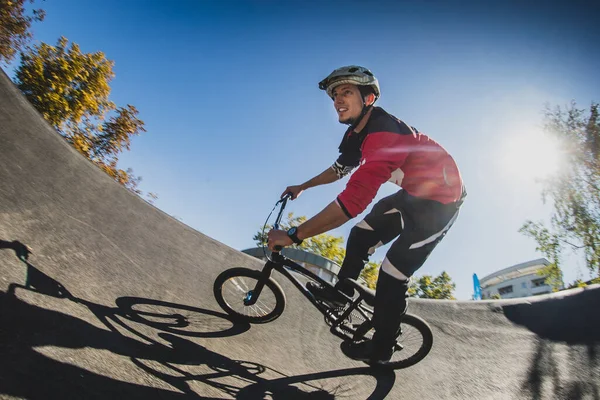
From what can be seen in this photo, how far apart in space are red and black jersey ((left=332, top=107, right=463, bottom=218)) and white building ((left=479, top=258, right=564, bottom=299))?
78.5 m

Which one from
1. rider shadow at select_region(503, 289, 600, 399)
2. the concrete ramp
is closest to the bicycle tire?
the concrete ramp

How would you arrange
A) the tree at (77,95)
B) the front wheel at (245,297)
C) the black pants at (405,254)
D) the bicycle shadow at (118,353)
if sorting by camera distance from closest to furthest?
the bicycle shadow at (118,353) → the black pants at (405,254) → the front wheel at (245,297) → the tree at (77,95)

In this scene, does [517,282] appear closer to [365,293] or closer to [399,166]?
[365,293]

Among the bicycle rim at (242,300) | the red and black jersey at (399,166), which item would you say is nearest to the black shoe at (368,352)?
the bicycle rim at (242,300)

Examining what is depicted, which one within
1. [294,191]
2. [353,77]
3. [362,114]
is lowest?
[294,191]

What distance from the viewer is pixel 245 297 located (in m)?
3.99

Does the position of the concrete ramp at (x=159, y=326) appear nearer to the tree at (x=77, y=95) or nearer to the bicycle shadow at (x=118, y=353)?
the bicycle shadow at (x=118, y=353)

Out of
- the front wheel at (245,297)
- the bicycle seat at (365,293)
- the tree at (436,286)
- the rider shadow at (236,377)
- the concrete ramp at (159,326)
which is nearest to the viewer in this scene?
the concrete ramp at (159,326)

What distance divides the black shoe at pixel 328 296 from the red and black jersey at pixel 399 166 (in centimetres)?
120

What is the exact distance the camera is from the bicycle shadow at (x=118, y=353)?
1692 mm

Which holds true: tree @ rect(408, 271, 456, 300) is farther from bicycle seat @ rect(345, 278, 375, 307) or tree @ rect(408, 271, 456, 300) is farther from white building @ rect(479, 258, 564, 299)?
bicycle seat @ rect(345, 278, 375, 307)

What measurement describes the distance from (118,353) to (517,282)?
94.0 meters

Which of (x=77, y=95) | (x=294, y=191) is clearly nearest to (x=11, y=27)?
(x=77, y=95)

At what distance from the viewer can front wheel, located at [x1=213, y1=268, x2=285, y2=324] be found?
143 inches
